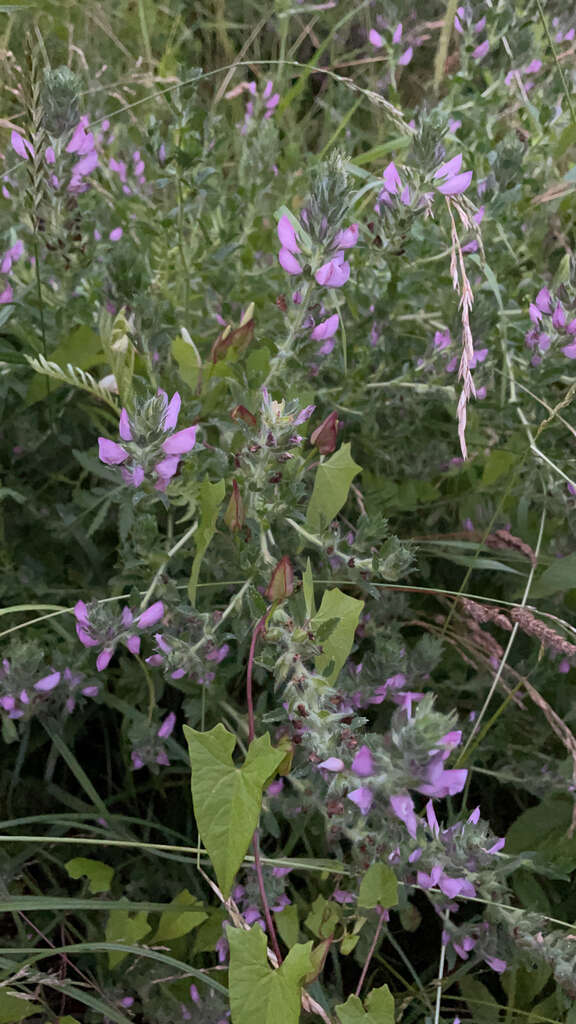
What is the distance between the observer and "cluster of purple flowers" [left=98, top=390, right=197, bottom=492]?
104cm

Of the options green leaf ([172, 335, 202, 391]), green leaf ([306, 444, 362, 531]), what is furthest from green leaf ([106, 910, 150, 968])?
green leaf ([172, 335, 202, 391])

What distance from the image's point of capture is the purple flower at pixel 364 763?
2.91 feet

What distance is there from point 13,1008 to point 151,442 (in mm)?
758

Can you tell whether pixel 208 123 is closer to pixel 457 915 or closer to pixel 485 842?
pixel 485 842

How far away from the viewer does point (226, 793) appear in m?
0.89

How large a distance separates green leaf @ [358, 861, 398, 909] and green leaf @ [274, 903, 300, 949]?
20 cm

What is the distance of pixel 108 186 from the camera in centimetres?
199

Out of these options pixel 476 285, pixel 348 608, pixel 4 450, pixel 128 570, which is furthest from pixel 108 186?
pixel 348 608

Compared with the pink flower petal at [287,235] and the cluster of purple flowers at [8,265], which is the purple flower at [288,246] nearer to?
the pink flower petal at [287,235]

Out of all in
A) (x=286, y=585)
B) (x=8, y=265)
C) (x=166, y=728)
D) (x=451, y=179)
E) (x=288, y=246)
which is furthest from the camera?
(x=8, y=265)

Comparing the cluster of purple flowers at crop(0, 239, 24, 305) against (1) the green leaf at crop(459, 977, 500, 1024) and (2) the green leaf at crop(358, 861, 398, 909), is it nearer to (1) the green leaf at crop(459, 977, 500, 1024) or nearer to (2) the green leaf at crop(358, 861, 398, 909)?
(2) the green leaf at crop(358, 861, 398, 909)

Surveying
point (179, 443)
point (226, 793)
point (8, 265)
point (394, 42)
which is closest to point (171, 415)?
point (179, 443)

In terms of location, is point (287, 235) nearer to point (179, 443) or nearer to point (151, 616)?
point (179, 443)

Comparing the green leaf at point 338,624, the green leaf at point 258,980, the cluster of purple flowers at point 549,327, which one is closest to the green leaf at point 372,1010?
the green leaf at point 258,980
